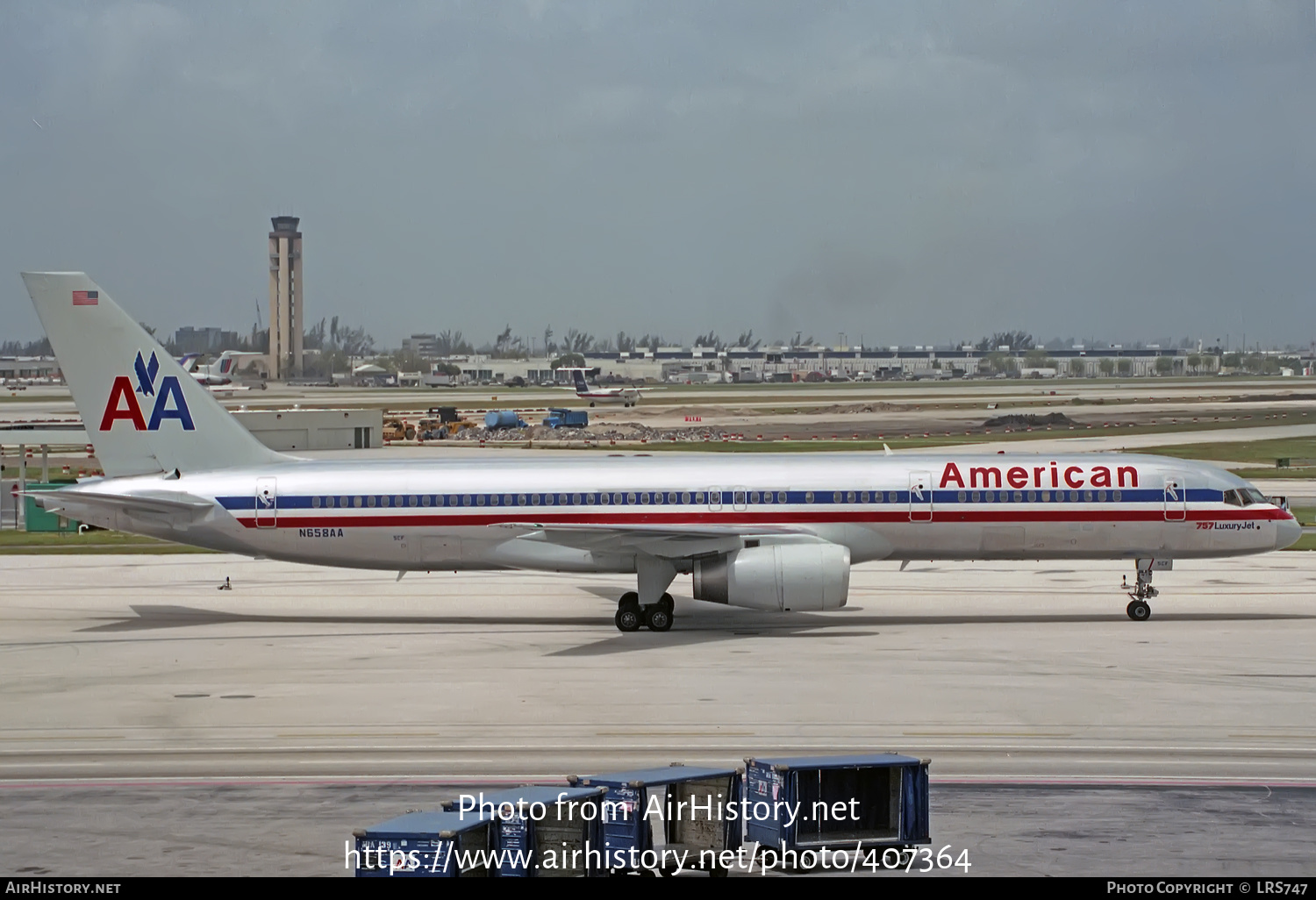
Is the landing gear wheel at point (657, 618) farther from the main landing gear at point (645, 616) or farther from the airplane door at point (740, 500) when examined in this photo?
the airplane door at point (740, 500)

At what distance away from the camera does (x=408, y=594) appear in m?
42.8

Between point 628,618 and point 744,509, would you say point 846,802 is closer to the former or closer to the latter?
point 628,618

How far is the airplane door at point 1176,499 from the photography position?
37188 millimetres

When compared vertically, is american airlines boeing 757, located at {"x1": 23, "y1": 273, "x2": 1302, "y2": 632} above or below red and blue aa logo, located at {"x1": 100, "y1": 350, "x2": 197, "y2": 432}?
below

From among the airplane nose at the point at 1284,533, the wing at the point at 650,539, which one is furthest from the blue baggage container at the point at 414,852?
the airplane nose at the point at 1284,533

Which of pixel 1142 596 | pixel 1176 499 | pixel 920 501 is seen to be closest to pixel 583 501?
pixel 920 501

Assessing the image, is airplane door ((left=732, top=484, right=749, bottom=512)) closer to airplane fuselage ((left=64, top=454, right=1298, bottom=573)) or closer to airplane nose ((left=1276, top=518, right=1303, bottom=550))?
airplane fuselage ((left=64, top=454, right=1298, bottom=573))

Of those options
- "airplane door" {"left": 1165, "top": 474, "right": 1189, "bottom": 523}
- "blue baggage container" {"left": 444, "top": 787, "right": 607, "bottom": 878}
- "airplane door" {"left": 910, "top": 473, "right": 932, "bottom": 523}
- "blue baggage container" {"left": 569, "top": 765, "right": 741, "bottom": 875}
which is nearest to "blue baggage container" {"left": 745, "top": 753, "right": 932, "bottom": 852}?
"blue baggage container" {"left": 569, "top": 765, "right": 741, "bottom": 875}

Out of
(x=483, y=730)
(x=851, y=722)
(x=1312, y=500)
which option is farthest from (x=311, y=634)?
(x=1312, y=500)

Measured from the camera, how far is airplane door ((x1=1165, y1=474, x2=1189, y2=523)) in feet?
122

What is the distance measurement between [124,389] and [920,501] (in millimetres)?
20271

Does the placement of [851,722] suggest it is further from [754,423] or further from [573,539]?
[754,423]

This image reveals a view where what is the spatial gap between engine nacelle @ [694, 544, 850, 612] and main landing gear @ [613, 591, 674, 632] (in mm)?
1980
